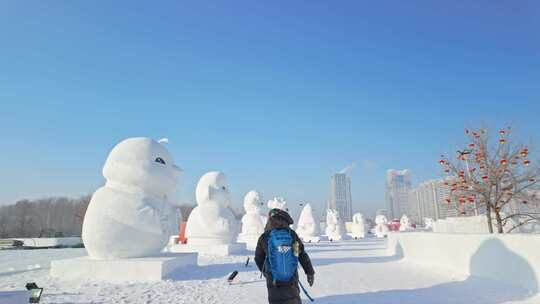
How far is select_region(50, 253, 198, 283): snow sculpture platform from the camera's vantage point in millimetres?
7457

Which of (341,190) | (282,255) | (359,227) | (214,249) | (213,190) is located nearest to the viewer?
(282,255)

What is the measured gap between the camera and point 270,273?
11.5 ft

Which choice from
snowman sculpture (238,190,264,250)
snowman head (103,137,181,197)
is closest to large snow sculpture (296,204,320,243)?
snowman sculpture (238,190,264,250)

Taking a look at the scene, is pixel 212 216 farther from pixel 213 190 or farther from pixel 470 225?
pixel 470 225

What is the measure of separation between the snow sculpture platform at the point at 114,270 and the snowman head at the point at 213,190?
768cm

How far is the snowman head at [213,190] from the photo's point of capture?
15.5 m

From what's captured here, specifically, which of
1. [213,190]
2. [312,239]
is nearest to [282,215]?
[213,190]

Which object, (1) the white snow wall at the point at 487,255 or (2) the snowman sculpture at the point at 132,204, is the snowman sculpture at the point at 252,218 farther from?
(2) the snowman sculpture at the point at 132,204

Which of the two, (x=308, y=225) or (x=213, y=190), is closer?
(x=213, y=190)

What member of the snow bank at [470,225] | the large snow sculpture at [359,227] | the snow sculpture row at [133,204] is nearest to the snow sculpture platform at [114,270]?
the snow sculpture row at [133,204]

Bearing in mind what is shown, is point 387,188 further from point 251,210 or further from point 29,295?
point 29,295

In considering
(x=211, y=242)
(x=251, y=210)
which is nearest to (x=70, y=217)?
(x=251, y=210)

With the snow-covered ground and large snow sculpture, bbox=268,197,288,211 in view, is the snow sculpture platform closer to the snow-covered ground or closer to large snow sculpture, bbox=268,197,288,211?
the snow-covered ground

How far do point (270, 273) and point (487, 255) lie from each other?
6.29 metres
